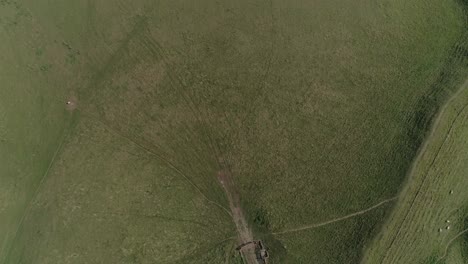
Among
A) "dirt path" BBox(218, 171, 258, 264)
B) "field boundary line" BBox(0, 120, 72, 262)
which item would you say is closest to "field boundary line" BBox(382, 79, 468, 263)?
"dirt path" BBox(218, 171, 258, 264)

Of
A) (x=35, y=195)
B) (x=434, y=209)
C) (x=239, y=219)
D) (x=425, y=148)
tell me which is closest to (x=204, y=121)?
(x=239, y=219)

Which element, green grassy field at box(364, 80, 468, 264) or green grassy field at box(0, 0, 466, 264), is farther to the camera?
green grassy field at box(364, 80, 468, 264)

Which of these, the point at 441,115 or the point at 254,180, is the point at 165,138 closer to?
the point at 254,180

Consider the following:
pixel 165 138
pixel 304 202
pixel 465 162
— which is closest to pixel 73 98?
pixel 165 138

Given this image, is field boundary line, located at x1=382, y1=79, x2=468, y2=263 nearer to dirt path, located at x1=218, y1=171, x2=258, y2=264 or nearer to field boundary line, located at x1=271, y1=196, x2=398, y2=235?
field boundary line, located at x1=271, y1=196, x2=398, y2=235

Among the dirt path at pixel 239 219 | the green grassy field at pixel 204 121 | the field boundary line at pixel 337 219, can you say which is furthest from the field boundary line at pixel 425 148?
the dirt path at pixel 239 219

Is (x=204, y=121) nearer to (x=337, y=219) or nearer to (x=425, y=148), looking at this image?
(x=337, y=219)

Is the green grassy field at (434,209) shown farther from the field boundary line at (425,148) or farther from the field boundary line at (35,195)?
the field boundary line at (35,195)
